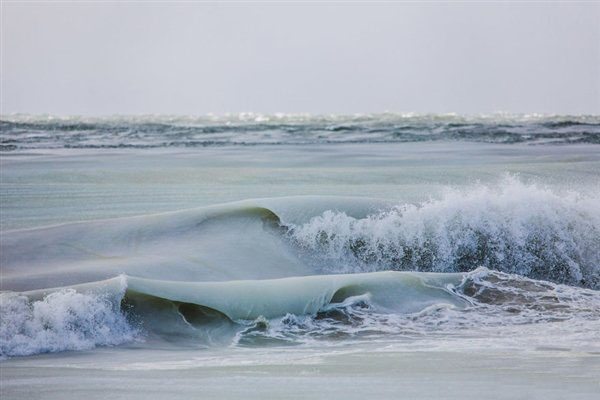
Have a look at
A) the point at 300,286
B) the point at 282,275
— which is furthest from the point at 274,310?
the point at 282,275

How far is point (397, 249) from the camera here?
18.6 feet

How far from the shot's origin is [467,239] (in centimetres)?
571

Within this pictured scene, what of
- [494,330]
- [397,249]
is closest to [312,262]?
[397,249]

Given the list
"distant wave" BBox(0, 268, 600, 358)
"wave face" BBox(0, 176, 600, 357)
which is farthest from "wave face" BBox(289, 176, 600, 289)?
"distant wave" BBox(0, 268, 600, 358)

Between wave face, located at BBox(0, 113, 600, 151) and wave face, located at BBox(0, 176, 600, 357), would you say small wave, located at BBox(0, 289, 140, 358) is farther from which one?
wave face, located at BBox(0, 113, 600, 151)

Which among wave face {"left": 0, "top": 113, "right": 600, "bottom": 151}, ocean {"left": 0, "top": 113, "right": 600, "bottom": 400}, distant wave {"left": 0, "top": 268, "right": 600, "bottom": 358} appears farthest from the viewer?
wave face {"left": 0, "top": 113, "right": 600, "bottom": 151}

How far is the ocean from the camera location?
3285 mm

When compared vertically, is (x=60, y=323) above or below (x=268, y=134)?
below

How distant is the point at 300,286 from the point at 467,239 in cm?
152

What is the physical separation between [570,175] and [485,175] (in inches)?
37.3

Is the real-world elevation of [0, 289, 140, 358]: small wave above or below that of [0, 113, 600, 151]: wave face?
below

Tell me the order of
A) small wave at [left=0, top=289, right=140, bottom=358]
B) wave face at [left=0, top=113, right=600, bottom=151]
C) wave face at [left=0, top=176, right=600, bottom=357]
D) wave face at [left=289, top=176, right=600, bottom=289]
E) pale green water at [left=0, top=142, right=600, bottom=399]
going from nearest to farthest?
pale green water at [left=0, top=142, right=600, bottom=399]
small wave at [left=0, top=289, right=140, bottom=358]
wave face at [left=0, top=176, right=600, bottom=357]
wave face at [left=289, top=176, right=600, bottom=289]
wave face at [left=0, top=113, right=600, bottom=151]

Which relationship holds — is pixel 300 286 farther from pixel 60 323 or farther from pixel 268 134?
pixel 268 134

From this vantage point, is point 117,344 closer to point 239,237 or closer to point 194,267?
point 194,267
